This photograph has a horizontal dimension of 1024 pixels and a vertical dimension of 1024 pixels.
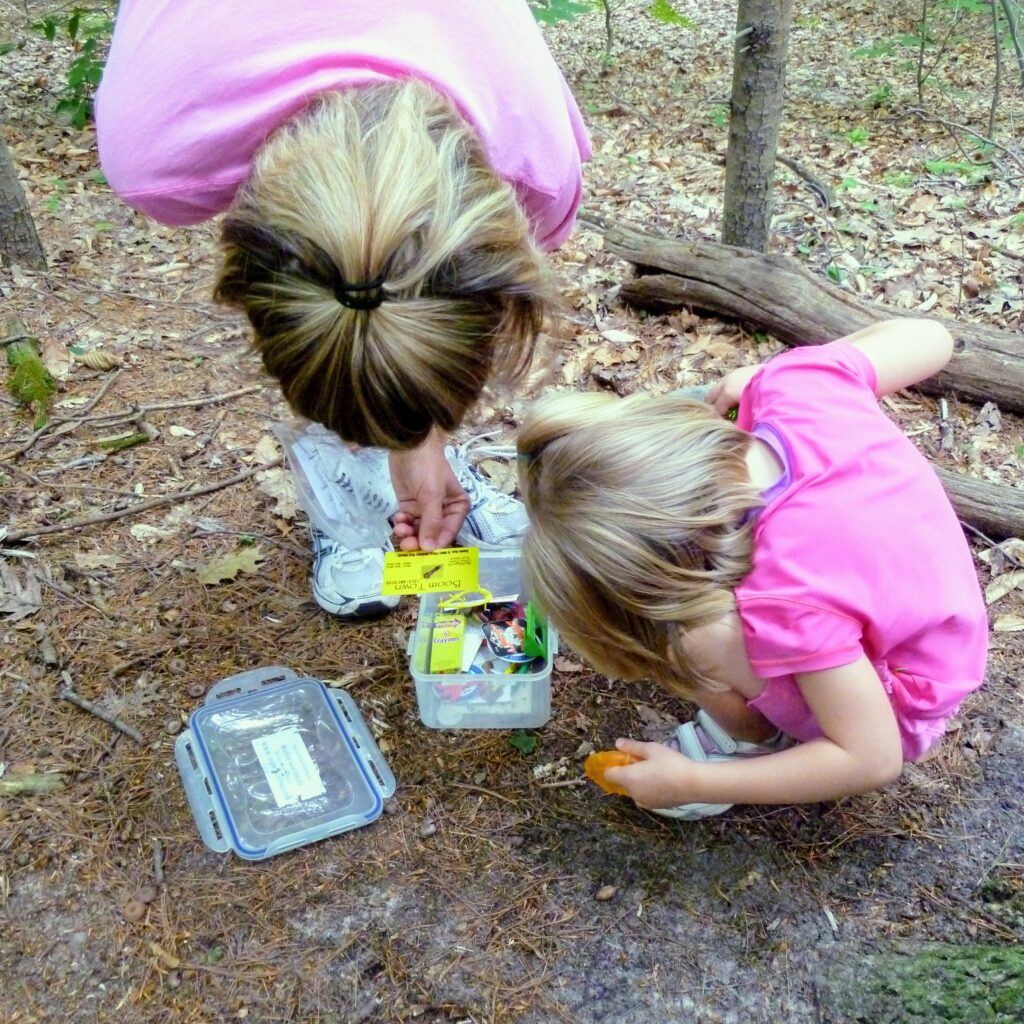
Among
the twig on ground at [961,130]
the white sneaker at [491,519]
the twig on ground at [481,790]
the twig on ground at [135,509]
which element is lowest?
the twig on ground at [481,790]

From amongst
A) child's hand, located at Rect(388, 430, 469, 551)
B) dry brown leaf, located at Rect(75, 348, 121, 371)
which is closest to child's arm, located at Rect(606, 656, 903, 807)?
child's hand, located at Rect(388, 430, 469, 551)

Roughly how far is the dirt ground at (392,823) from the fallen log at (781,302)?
0.09m

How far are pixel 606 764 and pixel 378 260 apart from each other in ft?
3.48

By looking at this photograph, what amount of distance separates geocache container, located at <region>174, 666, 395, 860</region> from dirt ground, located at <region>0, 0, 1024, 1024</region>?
4 centimetres

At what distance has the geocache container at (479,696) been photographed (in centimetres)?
183

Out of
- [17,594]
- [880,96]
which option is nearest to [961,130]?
[880,96]

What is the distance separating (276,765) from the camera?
1.86 m

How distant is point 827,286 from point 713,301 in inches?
15.7

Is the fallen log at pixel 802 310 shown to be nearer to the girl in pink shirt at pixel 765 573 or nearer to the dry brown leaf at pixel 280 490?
the girl in pink shirt at pixel 765 573

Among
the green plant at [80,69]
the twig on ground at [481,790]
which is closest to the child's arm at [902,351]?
the twig on ground at [481,790]

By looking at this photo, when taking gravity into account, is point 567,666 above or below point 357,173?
below

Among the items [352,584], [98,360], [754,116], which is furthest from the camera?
[754,116]

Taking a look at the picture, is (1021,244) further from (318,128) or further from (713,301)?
(318,128)

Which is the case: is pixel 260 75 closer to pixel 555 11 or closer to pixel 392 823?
pixel 392 823
